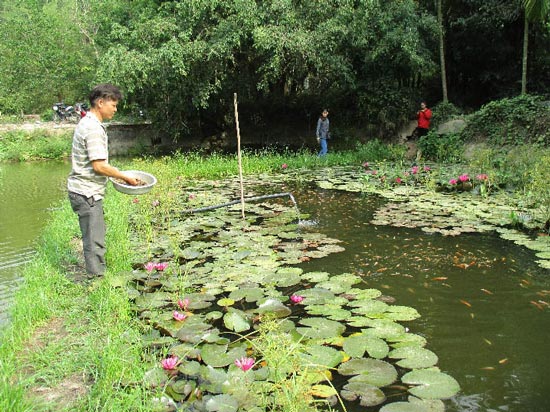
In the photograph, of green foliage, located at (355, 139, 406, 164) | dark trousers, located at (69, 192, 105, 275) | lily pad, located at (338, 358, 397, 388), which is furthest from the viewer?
green foliage, located at (355, 139, 406, 164)

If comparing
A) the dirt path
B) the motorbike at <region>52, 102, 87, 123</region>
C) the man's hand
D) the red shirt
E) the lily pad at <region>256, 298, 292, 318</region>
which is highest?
the motorbike at <region>52, 102, 87, 123</region>

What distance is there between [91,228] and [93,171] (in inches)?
18.8

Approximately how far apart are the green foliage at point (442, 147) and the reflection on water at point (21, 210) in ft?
29.8

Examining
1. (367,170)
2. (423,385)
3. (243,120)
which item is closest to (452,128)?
(367,170)

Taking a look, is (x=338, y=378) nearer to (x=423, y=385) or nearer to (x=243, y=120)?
(x=423, y=385)

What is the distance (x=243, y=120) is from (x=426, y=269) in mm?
14227

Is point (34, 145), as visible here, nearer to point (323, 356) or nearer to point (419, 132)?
point (419, 132)

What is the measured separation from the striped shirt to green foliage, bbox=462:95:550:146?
9.25 metres

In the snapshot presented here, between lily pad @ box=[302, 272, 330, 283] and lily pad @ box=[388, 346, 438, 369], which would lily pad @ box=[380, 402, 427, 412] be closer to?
lily pad @ box=[388, 346, 438, 369]

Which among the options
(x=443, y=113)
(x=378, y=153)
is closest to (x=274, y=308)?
(x=378, y=153)

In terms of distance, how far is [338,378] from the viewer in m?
2.67

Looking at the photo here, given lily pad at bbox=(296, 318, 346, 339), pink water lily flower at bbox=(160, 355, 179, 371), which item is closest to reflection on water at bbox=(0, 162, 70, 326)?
pink water lily flower at bbox=(160, 355, 179, 371)

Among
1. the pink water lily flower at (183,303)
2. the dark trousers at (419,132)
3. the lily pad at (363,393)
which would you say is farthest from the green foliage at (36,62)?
the lily pad at (363,393)

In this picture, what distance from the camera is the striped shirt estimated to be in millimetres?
3691
